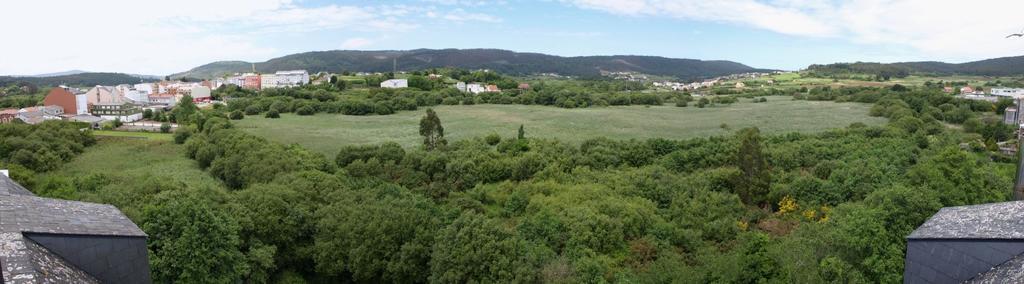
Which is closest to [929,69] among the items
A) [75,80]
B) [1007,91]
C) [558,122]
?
[1007,91]

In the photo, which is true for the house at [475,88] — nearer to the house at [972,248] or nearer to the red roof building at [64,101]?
the red roof building at [64,101]

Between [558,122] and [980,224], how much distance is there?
1947 inches

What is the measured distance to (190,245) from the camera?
17.3 meters

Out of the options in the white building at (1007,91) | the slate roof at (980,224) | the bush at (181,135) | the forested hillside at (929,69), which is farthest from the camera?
the forested hillside at (929,69)

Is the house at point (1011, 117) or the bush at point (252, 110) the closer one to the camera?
the house at point (1011, 117)

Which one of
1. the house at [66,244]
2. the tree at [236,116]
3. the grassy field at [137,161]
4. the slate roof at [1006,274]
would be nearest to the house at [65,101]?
the tree at [236,116]

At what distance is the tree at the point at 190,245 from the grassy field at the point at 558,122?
2434 cm

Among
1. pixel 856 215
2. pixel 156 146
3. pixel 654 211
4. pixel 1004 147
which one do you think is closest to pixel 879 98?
pixel 1004 147

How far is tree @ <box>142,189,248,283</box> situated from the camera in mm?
16969

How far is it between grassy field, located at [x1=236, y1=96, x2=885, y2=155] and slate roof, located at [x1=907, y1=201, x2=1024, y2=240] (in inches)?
1398

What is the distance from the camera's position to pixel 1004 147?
46.0 metres

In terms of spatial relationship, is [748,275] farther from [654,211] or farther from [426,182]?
[426,182]

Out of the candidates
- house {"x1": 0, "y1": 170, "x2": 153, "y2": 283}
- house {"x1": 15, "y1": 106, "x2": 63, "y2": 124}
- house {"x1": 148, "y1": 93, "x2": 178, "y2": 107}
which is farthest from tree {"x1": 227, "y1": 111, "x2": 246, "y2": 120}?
house {"x1": 0, "y1": 170, "x2": 153, "y2": 283}

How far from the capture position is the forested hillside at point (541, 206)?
18531mm
